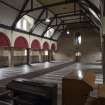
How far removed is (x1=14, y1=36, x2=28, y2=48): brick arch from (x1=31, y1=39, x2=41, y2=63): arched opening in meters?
1.25

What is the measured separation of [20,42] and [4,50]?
173cm

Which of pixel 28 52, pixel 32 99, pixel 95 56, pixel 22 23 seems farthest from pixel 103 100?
pixel 95 56

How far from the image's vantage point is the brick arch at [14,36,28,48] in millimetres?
11720

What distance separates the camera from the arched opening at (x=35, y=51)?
1448 centimetres

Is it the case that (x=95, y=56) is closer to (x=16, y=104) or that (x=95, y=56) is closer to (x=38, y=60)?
(x=38, y=60)

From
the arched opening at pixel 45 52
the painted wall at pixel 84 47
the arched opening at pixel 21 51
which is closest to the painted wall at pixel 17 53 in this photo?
the arched opening at pixel 21 51

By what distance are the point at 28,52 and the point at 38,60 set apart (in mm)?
2667

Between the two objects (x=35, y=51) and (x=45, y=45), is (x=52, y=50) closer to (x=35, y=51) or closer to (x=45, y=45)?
(x=45, y=45)

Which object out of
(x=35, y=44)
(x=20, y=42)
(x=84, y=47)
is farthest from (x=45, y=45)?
(x=84, y=47)

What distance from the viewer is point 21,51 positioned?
13281 mm

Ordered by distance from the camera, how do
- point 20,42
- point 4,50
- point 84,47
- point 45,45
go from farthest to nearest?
point 84,47 → point 45,45 → point 20,42 → point 4,50

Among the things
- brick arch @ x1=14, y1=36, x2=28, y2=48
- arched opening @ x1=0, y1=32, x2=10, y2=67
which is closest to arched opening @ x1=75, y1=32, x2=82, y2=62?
brick arch @ x1=14, y1=36, x2=28, y2=48

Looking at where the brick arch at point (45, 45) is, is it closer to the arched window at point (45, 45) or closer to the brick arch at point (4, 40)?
the arched window at point (45, 45)

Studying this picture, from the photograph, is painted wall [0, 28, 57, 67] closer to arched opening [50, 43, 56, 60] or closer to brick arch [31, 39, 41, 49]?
brick arch [31, 39, 41, 49]
